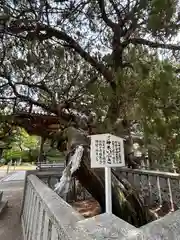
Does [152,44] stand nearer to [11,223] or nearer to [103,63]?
[103,63]

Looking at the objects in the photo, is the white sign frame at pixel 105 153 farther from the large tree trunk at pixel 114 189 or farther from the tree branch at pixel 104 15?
the tree branch at pixel 104 15

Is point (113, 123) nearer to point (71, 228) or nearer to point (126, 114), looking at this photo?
point (126, 114)

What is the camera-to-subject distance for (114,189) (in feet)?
7.78

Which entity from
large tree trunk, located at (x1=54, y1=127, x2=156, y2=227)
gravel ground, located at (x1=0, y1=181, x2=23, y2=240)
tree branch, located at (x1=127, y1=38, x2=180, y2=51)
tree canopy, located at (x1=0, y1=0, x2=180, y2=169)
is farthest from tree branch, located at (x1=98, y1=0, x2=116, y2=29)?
gravel ground, located at (x1=0, y1=181, x2=23, y2=240)

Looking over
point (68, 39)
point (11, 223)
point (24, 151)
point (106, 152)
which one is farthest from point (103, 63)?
point (24, 151)

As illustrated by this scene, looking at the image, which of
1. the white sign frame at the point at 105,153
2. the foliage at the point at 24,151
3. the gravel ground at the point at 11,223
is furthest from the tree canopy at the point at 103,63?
the foliage at the point at 24,151

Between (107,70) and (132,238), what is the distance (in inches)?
90.1

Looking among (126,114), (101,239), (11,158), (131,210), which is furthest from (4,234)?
(11,158)

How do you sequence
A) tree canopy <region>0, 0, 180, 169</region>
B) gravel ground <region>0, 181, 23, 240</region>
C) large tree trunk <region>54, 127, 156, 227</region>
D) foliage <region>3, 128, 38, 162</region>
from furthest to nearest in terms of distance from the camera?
foliage <region>3, 128, 38, 162</region> < gravel ground <region>0, 181, 23, 240</region> < large tree trunk <region>54, 127, 156, 227</region> < tree canopy <region>0, 0, 180, 169</region>

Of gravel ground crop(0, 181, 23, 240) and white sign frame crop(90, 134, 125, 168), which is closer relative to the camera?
white sign frame crop(90, 134, 125, 168)

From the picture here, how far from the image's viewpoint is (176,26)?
6.77 feet

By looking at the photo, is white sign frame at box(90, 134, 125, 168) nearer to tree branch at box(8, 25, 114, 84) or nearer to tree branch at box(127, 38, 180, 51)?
tree branch at box(8, 25, 114, 84)

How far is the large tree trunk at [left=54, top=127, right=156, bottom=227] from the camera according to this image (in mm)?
2324

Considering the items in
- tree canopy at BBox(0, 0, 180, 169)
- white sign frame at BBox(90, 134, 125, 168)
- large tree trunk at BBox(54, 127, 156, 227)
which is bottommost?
large tree trunk at BBox(54, 127, 156, 227)
